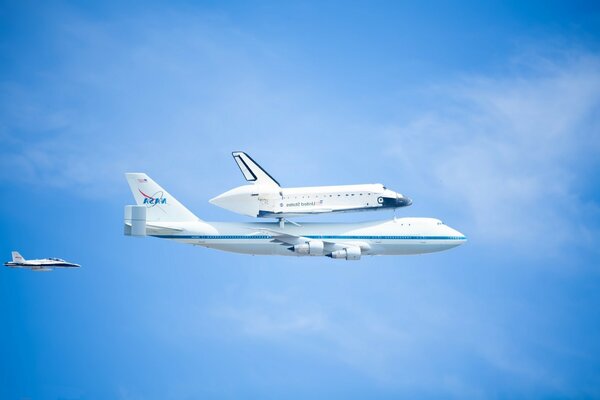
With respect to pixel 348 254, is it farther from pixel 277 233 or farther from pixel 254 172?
pixel 254 172

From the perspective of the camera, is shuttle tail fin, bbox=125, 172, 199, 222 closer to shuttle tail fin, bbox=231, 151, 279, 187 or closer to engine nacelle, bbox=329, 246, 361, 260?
shuttle tail fin, bbox=231, 151, 279, 187

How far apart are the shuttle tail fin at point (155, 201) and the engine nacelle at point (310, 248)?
1173 centimetres

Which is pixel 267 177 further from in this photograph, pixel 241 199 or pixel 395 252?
pixel 395 252

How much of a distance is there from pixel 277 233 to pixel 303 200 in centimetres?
459

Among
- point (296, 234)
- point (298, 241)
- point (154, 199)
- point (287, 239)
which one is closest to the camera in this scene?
point (298, 241)

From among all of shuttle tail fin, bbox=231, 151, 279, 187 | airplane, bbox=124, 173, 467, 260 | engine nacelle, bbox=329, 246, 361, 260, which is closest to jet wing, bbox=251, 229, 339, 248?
airplane, bbox=124, 173, 467, 260

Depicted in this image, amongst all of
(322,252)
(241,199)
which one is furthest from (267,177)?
(322,252)

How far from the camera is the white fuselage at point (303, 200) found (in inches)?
3501

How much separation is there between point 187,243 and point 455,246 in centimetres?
2865

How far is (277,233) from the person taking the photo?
299ft

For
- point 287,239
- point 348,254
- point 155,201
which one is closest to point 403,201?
point 348,254

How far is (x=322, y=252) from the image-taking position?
301 feet

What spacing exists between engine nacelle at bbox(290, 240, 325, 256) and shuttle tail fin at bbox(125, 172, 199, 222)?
1173 cm

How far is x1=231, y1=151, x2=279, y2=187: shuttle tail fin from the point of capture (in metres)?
90.9
